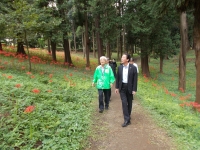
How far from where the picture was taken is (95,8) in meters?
16.6

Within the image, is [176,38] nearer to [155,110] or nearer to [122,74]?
[155,110]

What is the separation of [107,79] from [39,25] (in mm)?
5789

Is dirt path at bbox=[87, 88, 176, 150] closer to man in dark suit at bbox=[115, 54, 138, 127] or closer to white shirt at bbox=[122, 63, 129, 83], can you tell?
man in dark suit at bbox=[115, 54, 138, 127]

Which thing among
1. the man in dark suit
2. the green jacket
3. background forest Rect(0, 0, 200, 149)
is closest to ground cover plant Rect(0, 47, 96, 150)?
background forest Rect(0, 0, 200, 149)

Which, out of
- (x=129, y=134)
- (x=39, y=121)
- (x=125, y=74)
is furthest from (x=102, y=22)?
(x=39, y=121)

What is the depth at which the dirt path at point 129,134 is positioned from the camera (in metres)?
4.54

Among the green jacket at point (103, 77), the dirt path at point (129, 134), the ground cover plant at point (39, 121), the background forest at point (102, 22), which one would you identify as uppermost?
the background forest at point (102, 22)

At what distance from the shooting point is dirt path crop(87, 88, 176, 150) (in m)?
4.54

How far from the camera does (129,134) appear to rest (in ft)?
16.9

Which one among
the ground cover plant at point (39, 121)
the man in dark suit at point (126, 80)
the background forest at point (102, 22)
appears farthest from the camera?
the background forest at point (102, 22)

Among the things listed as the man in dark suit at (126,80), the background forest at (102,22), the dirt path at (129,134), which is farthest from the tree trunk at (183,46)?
the man in dark suit at (126,80)

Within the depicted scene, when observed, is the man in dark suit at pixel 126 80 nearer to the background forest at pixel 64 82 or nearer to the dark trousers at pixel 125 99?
the dark trousers at pixel 125 99

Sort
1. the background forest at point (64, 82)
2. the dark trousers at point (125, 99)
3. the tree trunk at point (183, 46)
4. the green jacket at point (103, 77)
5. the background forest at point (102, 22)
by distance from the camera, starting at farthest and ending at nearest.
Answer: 1. the tree trunk at point (183, 46)
2. the background forest at point (102, 22)
3. the green jacket at point (103, 77)
4. the dark trousers at point (125, 99)
5. the background forest at point (64, 82)

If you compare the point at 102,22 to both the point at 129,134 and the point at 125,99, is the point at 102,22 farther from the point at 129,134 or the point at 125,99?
the point at 129,134
